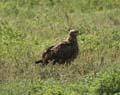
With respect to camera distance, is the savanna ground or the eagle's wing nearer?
the savanna ground

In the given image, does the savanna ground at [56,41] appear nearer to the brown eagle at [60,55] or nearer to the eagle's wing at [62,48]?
the brown eagle at [60,55]

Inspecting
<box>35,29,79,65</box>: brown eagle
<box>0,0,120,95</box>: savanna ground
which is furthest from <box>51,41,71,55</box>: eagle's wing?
<box>0,0,120,95</box>: savanna ground

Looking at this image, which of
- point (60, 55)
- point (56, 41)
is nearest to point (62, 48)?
point (60, 55)

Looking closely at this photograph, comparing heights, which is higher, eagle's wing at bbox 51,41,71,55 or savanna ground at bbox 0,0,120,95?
eagle's wing at bbox 51,41,71,55

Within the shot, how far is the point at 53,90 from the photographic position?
9945 mm

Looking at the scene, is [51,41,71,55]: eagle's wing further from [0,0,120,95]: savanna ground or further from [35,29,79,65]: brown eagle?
[0,0,120,95]: savanna ground

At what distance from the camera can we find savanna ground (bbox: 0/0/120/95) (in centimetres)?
1027

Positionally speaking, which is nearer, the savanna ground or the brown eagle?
the savanna ground

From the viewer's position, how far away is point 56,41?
15.0 metres

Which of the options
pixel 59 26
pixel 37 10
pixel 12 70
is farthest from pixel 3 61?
pixel 37 10

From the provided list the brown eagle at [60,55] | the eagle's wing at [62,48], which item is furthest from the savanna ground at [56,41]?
the eagle's wing at [62,48]

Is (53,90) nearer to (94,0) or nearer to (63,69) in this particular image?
(63,69)

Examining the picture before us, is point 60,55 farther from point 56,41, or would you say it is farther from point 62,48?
point 56,41

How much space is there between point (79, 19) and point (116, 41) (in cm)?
354
